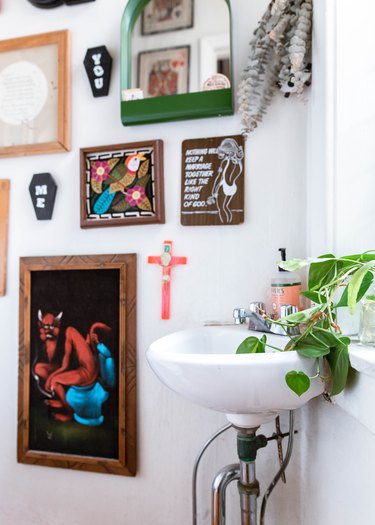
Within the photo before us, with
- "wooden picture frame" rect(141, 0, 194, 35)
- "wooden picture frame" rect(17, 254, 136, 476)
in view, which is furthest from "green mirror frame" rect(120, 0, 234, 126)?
"wooden picture frame" rect(17, 254, 136, 476)

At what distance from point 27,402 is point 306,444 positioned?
39.4 inches

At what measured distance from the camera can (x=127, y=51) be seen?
1.50m

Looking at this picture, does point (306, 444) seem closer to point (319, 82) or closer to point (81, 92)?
point (319, 82)

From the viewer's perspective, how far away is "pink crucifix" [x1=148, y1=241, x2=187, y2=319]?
1.47m

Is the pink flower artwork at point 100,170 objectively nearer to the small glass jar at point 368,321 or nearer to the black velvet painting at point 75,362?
the black velvet painting at point 75,362

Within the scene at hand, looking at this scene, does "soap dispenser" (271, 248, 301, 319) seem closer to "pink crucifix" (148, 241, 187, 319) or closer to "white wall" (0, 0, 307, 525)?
"white wall" (0, 0, 307, 525)

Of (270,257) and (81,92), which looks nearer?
(270,257)

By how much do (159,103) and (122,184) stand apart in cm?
31

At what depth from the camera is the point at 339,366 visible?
0.88m

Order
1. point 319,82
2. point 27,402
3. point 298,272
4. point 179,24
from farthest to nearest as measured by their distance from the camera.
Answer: point 27,402 → point 179,24 → point 298,272 → point 319,82

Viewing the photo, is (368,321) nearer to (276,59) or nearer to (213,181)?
(213,181)

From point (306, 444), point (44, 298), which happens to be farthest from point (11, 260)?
point (306, 444)

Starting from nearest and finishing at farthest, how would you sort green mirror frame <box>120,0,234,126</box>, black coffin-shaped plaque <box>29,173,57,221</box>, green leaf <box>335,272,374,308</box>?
1. green leaf <box>335,272,374,308</box>
2. green mirror frame <box>120,0,234,126</box>
3. black coffin-shaped plaque <box>29,173,57,221</box>

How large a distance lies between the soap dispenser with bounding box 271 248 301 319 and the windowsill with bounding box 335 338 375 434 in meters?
0.32
